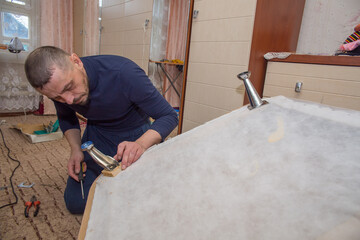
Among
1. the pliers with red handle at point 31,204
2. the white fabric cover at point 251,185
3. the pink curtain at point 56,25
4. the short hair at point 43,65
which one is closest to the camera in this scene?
the white fabric cover at point 251,185

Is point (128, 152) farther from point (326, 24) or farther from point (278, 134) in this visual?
point (326, 24)

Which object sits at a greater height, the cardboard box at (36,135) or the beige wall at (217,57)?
the beige wall at (217,57)

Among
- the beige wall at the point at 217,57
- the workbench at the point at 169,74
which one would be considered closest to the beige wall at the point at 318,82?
the beige wall at the point at 217,57

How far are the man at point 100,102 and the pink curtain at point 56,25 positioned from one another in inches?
90.2

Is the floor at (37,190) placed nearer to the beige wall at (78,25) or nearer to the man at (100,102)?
the man at (100,102)

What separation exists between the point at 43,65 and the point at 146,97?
1.21 ft

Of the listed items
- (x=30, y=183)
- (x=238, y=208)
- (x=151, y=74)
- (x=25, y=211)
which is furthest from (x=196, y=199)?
(x=151, y=74)

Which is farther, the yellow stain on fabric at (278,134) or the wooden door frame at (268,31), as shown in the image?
the wooden door frame at (268,31)

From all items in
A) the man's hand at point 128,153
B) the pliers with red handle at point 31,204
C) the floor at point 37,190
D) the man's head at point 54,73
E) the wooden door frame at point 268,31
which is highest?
the wooden door frame at point 268,31

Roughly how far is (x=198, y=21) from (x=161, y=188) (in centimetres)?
154

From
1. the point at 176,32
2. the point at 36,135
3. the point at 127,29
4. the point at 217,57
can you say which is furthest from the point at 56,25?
the point at 217,57

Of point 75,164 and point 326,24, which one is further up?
point 326,24

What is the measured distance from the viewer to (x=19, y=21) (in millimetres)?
2811

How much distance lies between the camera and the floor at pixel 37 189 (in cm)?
100
